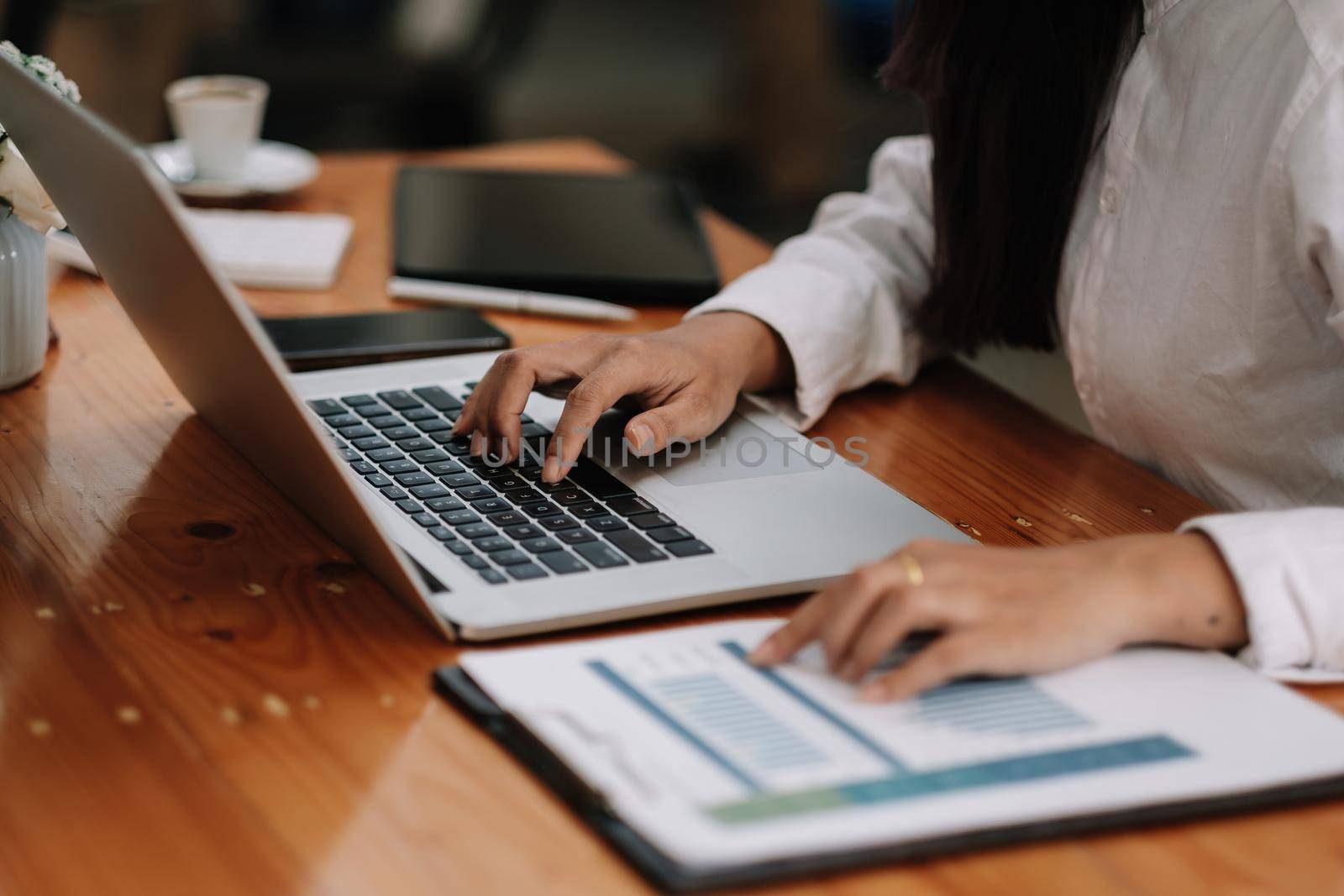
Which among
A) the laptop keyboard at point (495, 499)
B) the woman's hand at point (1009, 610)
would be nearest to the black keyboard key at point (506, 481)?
the laptop keyboard at point (495, 499)

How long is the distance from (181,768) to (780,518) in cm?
33

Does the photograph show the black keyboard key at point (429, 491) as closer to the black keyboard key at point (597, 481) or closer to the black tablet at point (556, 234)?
the black keyboard key at point (597, 481)

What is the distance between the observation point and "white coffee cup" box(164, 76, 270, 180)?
1.36m

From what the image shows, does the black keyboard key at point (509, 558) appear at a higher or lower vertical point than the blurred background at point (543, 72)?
higher

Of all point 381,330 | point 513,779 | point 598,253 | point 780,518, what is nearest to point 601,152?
point 598,253

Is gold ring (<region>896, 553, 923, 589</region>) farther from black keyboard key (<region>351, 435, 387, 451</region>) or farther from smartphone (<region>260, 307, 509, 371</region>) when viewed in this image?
Result: smartphone (<region>260, 307, 509, 371</region>)

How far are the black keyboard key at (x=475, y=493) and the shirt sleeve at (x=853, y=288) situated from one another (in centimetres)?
27

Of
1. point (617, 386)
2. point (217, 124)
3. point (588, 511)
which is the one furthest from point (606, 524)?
point (217, 124)

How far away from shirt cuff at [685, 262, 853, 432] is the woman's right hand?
0.12ft

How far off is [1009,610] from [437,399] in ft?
1.40

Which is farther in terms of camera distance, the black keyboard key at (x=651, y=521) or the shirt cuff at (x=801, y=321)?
the shirt cuff at (x=801, y=321)

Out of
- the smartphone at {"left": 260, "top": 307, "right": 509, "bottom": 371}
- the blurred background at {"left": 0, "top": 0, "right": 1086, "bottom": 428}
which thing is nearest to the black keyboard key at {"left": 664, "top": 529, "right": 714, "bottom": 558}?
the smartphone at {"left": 260, "top": 307, "right": 509, "bottom": 371}

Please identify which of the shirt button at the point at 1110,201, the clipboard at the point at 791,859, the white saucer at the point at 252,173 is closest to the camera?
the clipboard at the point at 791,859

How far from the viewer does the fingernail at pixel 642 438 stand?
0.80m
